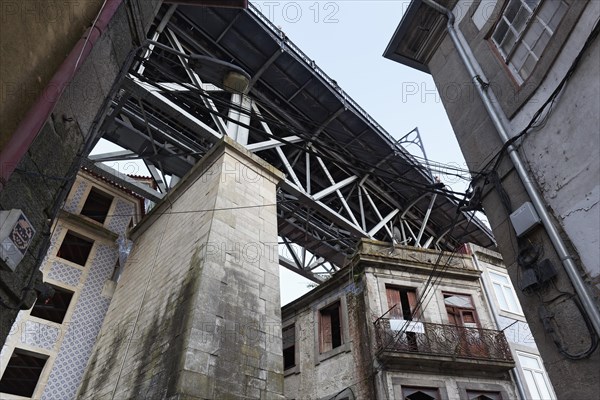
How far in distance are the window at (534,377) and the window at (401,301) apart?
148 inches

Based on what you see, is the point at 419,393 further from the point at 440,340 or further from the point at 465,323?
the point at 465,323

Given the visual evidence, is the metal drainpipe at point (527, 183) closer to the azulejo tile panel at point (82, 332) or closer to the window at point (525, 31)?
the window at point (525, 31)

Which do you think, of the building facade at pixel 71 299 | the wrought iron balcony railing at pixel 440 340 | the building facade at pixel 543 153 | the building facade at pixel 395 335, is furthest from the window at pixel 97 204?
the building facade at pixel 543 153


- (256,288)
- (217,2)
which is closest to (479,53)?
(217,2)

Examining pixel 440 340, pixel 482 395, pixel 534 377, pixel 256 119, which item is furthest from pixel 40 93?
pixel 534 377

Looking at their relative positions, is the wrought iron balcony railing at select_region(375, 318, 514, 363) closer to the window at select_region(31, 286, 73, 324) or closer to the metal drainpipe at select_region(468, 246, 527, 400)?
the metal drainpipe at select_region(468, 246, 527, 400)

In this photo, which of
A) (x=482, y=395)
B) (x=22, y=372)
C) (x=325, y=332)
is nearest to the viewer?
(x=22, y=372)

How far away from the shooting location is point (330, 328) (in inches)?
561

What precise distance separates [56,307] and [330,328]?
8865 millimetres

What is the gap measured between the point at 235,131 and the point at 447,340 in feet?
30.6

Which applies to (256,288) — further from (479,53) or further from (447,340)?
(447,340)

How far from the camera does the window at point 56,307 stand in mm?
9961

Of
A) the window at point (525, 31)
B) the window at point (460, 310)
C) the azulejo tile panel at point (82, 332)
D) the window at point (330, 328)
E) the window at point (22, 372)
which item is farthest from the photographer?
the window at point (330, 328)

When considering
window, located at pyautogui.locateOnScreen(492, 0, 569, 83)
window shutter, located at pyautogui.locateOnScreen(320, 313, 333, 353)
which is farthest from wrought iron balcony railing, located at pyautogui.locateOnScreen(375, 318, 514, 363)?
window, located at pyautogui.locateOnScreen(492, 0, 569, 83)
